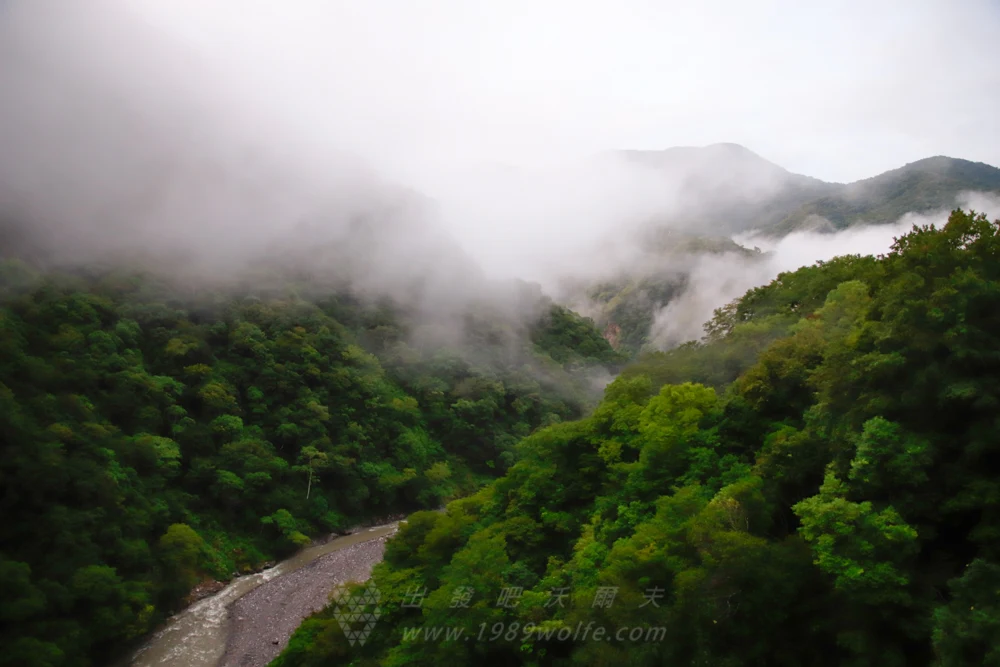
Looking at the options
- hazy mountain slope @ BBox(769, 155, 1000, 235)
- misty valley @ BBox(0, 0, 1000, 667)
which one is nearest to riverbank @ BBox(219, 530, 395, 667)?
misty valley @ BBox(0, 0, 1000, 667)

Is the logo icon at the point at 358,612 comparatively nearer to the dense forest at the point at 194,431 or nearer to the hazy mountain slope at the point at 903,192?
the dense forest at the point at 194,431

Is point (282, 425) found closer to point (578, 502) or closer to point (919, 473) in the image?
point (578, 502)

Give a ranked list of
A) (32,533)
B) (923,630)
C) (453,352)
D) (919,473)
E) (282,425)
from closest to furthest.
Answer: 1. (923,630)
2. (919,473)
3. (32,533)
4. (282,425)
5. (453,352)

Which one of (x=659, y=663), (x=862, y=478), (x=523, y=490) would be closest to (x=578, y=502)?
(x=523, y=490)

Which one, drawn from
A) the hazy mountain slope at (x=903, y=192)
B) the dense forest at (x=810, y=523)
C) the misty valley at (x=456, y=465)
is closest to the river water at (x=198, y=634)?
the misty valley at (x=456, y=465)

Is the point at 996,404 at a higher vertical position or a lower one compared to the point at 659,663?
higher

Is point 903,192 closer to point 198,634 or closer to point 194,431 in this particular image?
point 194,431

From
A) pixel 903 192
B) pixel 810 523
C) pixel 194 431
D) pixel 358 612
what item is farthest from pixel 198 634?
pixel 903 192
